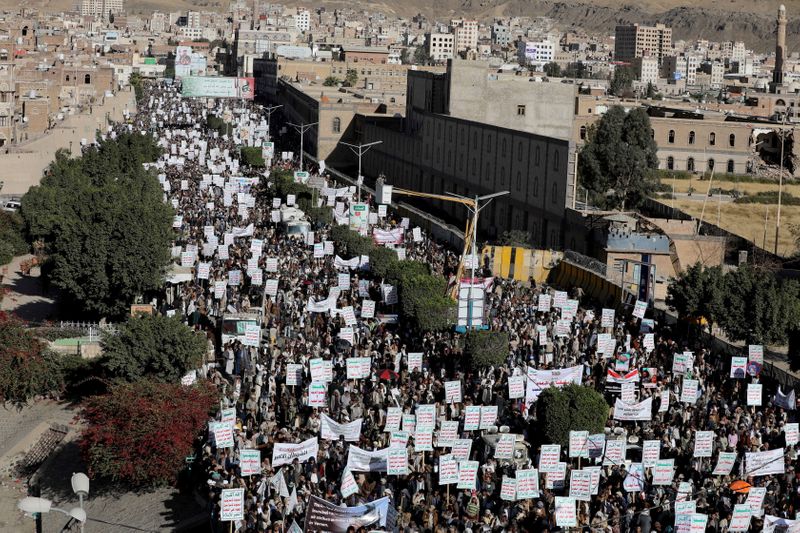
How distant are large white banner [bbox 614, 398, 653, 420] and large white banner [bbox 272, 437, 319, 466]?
4969mm

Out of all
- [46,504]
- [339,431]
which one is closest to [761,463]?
[339,431]

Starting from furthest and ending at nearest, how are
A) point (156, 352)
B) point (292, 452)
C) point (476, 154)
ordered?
point (476, 154), point (156, 352), point (292, 452)

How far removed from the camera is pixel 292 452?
66.3 feet

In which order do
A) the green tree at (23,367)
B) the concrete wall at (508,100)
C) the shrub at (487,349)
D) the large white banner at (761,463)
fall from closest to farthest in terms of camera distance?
the large white banner at (761,463) < the shrub at (487,349) < the green tree at (23,367) < the concrete wall at (508,100)

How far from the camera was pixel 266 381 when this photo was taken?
25.4 m

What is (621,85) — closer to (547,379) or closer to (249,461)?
(547,379)

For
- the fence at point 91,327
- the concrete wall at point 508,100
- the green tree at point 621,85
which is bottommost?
the green tree at point 621,85

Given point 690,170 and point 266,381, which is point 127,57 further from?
point 266,381

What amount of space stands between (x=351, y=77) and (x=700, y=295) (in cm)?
10255

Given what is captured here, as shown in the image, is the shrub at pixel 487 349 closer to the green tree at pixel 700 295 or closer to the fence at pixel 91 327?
the green tree at pixel 700 295

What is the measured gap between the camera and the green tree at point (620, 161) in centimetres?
5906

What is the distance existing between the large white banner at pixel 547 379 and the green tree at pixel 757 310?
5985mm

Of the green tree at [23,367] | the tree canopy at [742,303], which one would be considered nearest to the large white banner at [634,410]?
the tree canopy at [742,303]

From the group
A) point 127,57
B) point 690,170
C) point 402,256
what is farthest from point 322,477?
point 127,57
